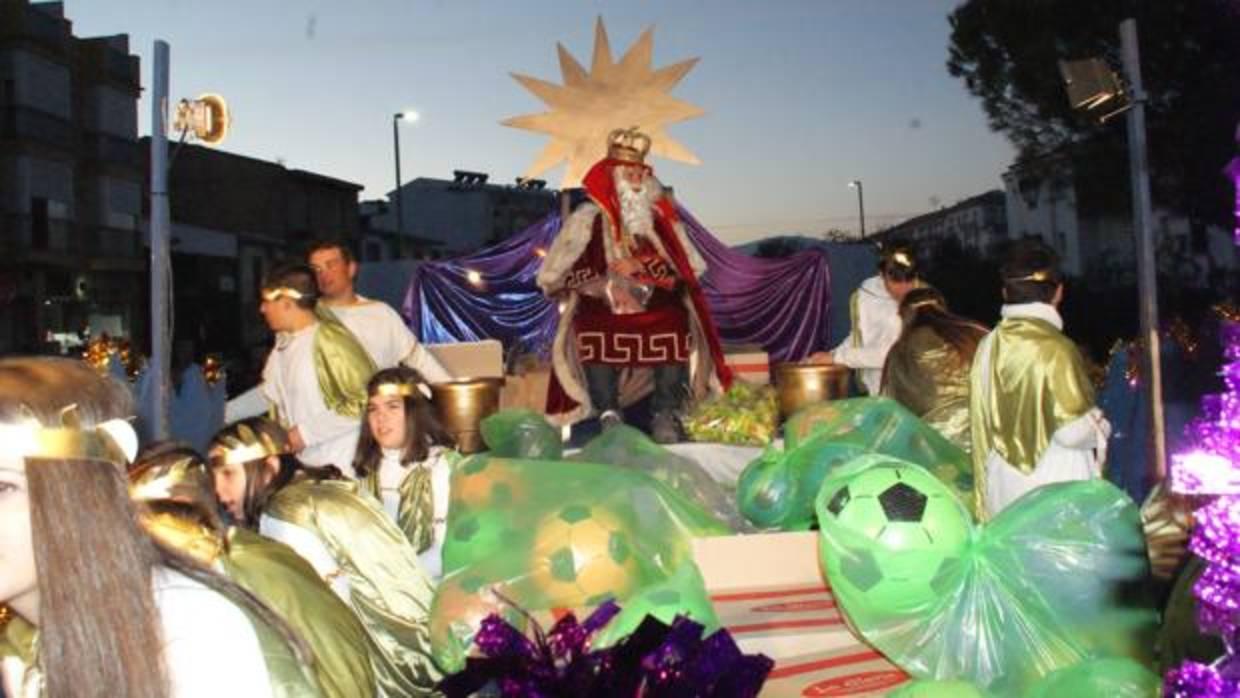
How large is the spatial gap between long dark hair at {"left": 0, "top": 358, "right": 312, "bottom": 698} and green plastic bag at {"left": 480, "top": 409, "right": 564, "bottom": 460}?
17.6ft

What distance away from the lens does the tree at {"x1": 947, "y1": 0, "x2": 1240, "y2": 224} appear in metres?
19.6

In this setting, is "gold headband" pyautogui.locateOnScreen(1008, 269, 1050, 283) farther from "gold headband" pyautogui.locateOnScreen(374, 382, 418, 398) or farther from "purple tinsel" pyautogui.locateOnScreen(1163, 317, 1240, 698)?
"purple tinsel" pyautogui.locateOnScreen(1163, 317, 1240, 698)

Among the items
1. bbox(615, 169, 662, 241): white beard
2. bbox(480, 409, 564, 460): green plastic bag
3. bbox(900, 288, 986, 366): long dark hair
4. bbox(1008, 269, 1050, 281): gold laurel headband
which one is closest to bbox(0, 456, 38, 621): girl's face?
bbox(1008, 269, 1050, 281): gold laurel headband

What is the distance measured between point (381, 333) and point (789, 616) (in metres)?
2.61

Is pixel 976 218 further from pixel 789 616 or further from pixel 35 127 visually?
pixel 789 616

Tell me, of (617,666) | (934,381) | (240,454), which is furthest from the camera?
(934,381)

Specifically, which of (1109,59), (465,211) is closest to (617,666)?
(1109,59)

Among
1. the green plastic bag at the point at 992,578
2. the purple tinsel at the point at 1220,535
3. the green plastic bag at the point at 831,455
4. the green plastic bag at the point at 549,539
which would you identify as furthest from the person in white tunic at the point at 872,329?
the purple tinsel at the point at 1220,535

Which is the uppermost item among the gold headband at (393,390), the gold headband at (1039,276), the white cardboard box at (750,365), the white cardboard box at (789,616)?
the gold headband at (1039,276)

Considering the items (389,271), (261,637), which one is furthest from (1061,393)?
(389,271)

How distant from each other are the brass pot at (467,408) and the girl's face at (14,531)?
629 centimetres

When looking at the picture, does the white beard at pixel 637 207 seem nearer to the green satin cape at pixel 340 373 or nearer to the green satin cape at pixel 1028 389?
the green satin cape at pixel 340 373

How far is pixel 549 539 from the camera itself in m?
5.12

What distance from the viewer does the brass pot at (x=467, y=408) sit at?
315 inches
